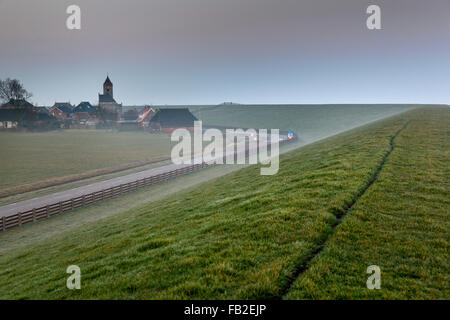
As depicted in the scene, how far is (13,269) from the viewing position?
12703 mm

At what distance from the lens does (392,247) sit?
26.2 ft

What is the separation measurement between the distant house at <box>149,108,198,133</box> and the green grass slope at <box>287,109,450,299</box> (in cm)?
8980

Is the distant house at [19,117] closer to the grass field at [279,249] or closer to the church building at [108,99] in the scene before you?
the church building at [108,99]

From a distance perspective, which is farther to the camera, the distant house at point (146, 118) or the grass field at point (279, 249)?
the distant house at point (146, 118)

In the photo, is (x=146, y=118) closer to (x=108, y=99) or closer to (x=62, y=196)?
(x=108, y=99)

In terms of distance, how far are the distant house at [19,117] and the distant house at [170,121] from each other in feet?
130

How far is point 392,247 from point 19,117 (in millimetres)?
120587

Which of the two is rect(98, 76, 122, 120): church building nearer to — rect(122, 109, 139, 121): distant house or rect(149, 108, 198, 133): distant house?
rect(122, 109, 139, 121): distant house

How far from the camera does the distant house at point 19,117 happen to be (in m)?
101

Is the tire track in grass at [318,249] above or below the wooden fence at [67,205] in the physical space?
above

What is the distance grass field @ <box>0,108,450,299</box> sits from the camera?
666 centimetres

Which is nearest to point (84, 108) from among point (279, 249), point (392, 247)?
point (279, 249)

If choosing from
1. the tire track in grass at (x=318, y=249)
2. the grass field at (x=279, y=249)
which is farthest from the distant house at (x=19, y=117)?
the tire track in grass at (x=318, y=249)

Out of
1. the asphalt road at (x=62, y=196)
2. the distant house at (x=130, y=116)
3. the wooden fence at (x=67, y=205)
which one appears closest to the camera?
the wooden fence at (x=67, y=205)
